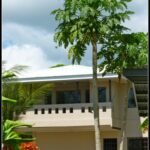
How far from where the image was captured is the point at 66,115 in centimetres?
2923

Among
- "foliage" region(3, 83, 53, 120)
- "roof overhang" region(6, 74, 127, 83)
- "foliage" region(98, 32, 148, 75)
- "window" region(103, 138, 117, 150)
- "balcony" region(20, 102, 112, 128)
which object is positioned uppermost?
"foliage" region(98, 32, 148, 75)

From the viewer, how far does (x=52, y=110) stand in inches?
1166

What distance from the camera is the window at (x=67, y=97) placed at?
30.8 metres

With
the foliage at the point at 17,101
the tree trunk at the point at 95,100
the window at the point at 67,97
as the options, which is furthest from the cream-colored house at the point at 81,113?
the foliage at the point at 17,101

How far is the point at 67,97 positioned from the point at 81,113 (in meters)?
2.35

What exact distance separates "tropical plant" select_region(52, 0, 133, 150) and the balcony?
3.03 metres

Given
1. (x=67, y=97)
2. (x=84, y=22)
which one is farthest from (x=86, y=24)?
(x=67, y=97)

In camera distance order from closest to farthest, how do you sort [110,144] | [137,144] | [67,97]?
[137,144] < [110,144] < [67,97]

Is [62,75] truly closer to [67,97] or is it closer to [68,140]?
[67,97]

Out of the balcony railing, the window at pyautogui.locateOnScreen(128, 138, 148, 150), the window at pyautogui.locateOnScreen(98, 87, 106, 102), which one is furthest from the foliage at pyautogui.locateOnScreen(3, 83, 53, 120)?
the window at pyautogui.locateOnScreen(128, 138, 148, 150)

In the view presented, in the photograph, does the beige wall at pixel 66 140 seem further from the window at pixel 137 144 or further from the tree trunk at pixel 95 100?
the tree trunk at pixel 95 100

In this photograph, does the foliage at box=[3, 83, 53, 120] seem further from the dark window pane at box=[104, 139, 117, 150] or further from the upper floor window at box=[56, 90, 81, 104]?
the dark window pane at box=[104, 139, 117, 150]

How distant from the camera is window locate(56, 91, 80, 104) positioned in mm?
30781

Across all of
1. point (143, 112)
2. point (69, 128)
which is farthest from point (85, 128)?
point (143, 112)
